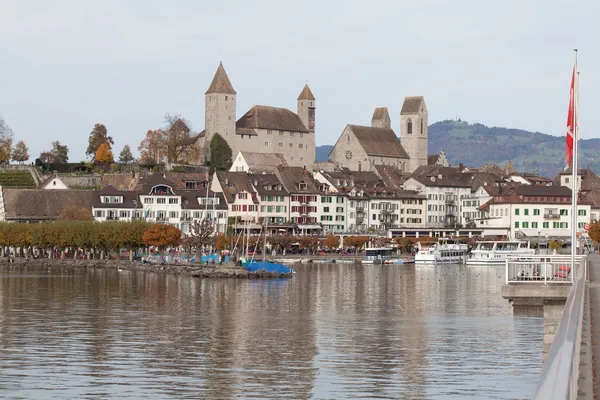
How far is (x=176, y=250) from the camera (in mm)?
128250

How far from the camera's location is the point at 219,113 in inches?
6496

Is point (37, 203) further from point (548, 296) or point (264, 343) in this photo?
point (548, 296)

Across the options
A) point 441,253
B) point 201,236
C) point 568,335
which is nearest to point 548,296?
point 568,335

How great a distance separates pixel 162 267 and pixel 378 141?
300 ft

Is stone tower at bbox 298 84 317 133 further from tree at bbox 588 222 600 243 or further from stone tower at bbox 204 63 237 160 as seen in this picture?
tree at bbox 588 222 600 243

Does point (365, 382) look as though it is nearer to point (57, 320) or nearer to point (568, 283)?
point (568, 283)

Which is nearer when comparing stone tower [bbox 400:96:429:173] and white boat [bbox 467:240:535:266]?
white boat [bbox 467:240:535:266]

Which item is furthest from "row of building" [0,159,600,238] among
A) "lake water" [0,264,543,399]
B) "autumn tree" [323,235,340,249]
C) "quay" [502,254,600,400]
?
"quay" [502,254,600,400]

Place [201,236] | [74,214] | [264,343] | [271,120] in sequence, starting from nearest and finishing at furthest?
[264,343] → [201,236] → [74,214] → [271,120]

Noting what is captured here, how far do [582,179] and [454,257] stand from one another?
32533mm

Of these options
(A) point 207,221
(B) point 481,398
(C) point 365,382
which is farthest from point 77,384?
(A) point 207,221

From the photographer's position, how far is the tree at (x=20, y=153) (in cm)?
17438

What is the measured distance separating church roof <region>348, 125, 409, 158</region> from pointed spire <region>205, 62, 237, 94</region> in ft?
78.6

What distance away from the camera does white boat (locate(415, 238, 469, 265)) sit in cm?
12269
